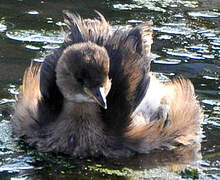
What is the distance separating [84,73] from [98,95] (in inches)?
11.1

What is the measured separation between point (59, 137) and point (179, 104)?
1.65m

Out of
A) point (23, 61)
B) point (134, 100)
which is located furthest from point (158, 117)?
point (23, 61)

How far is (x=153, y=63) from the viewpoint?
11.5m

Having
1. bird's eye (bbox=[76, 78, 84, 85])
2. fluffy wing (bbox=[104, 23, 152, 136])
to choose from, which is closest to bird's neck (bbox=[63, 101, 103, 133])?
fluffy wing (bbox=[104, 23, 152, 136])

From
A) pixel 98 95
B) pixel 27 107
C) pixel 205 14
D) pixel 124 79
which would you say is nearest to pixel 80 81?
pixel 98 95

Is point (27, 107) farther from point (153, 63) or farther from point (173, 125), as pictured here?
point (153, 63)

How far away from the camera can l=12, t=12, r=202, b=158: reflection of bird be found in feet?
28.3

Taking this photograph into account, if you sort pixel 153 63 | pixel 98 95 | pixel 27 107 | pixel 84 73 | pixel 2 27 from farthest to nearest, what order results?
1. pixel 2 27
2. pixel 153 63
3. pixel 27 107
4. pixel 84 73
5. pixel 98 95

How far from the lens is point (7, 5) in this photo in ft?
45.2

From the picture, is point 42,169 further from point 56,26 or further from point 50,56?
point 56,26

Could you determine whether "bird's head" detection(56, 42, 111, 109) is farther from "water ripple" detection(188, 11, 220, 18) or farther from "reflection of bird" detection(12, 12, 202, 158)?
"water ripple" detection(188, 11, 220, 18)

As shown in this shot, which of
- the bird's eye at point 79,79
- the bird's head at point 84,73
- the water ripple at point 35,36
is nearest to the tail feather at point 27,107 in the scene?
the bird's head at point 84,73

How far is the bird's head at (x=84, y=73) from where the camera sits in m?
8.49

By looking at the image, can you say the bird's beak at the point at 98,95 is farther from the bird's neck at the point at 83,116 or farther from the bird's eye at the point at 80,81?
the bird's neck at the point at 83,116
